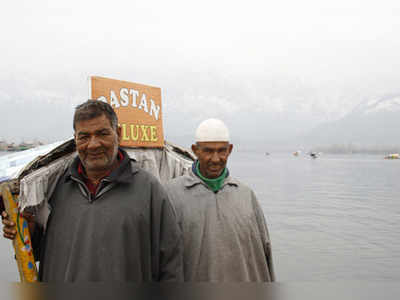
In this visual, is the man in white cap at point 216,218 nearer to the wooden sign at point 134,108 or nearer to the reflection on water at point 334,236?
the wooden sign at point 134,108

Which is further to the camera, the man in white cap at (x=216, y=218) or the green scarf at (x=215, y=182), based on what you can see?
the green scarf at (x=215, y=182)

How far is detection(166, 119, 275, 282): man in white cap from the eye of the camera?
287 centimetres

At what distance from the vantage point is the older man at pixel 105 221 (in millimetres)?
2188

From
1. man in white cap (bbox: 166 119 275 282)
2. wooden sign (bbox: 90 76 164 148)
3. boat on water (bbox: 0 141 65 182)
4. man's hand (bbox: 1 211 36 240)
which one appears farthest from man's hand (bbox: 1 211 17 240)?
wooden sign (bbox: 90 76 164 148)

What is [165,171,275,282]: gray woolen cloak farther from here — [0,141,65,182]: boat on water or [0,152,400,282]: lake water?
[0,152,400,282]: lake water

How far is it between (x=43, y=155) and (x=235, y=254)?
1.56 m

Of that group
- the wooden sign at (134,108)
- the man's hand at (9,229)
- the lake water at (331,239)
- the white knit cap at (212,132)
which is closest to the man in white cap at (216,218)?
the white knit cap at (212,132)

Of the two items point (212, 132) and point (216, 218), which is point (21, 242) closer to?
point (216, 218)

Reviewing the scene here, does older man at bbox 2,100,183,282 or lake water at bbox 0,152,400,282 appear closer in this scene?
older man at bbox 2,100,183,282

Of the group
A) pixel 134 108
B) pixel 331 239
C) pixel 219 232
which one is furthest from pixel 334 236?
pixel 219 232

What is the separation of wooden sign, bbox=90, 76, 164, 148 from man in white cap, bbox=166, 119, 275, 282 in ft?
3.24

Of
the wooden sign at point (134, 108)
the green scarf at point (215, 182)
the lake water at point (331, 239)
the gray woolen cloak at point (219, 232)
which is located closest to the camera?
the gray woolen cloak at point (219, 232)

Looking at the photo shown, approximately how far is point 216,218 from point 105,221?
0.98 metres

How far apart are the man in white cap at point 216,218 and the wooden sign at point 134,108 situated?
99 centimetres
